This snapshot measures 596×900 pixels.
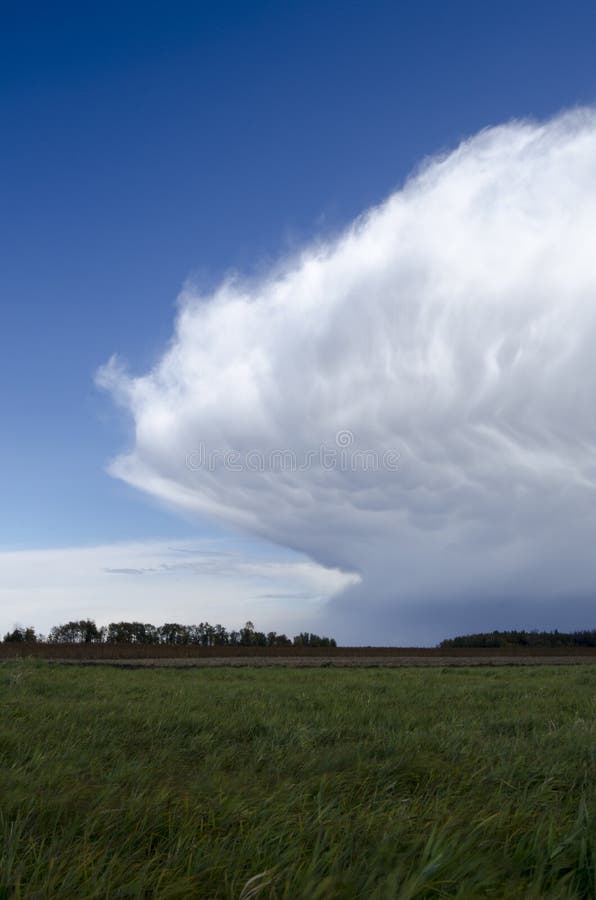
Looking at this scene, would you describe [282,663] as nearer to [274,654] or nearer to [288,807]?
[274,654]

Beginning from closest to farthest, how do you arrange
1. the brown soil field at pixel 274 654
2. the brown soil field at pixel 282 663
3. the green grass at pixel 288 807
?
the green grass at pixel 288 807, the brown soil field at pixel 282 663, the brown soil field at pixel 274 654

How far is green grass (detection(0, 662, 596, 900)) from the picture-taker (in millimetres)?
3033

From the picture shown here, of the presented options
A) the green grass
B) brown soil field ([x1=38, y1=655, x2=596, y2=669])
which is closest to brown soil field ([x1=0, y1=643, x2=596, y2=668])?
brown soil field ([x1=38, y1=655, x2=596, y2=669])

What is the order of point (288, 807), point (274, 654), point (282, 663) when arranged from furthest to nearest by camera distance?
1. point (274, 654)
2. point (282, 663)
3. point (288, 807)

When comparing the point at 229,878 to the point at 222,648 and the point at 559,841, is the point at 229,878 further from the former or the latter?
the point at 222,648

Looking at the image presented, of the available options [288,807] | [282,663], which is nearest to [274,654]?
[282,663]

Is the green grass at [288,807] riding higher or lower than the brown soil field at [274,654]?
higher

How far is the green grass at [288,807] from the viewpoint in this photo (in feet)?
9.95

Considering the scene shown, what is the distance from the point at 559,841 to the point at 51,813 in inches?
118

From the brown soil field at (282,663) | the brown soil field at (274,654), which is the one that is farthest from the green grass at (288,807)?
the brown soil field at (274,654)

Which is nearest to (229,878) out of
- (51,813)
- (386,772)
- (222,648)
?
(51,813)

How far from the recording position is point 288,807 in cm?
415

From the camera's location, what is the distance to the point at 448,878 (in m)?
3.04

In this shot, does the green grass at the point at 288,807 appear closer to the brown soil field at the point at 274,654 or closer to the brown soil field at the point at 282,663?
the brown soil field at the point at 282,663
